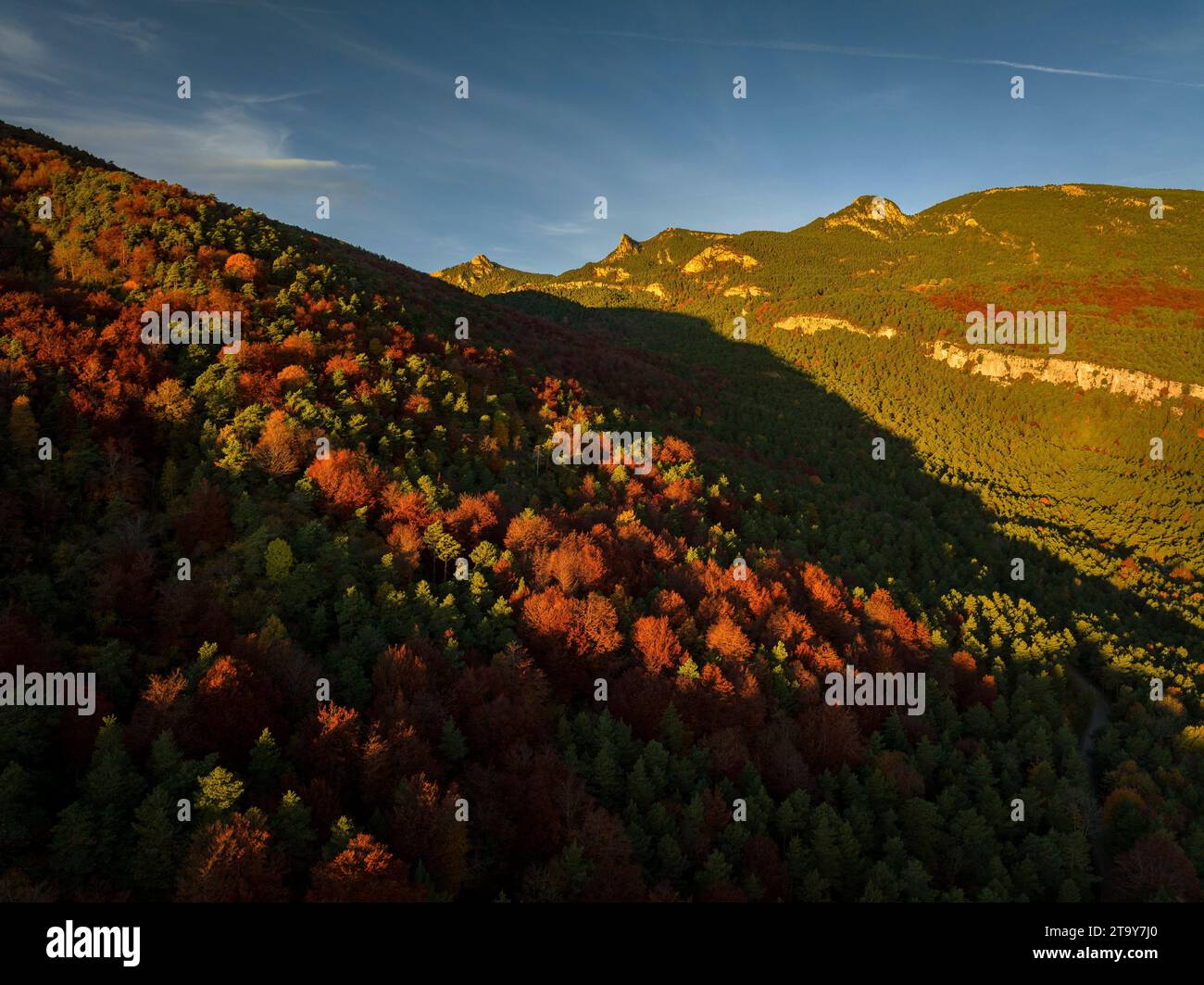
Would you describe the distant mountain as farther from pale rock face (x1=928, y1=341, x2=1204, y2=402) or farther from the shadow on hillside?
the shadow on hillside

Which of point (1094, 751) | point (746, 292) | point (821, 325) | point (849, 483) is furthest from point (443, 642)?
point (746, 292)

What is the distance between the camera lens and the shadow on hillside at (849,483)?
4912 cm

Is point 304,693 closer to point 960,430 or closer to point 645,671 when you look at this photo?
point 645,671

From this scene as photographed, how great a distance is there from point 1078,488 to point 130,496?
113m

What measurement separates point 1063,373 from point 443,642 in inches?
5253

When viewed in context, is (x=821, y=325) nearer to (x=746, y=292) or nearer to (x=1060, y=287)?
(x=746, y=292)

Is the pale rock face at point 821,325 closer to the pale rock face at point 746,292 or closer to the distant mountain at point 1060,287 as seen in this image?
Result: the distant mountain at point 1060,287

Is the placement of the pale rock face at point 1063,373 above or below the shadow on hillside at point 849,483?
above

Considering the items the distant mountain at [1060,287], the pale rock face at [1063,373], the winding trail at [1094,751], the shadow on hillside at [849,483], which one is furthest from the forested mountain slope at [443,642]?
the distant mountain at [1060,287]

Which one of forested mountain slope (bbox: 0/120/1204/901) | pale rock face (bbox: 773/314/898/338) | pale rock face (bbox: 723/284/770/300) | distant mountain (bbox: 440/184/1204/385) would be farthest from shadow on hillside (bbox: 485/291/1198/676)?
pale rock face (bbox: 723/284/770/300)

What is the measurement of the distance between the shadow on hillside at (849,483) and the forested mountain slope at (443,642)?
2.79 feet

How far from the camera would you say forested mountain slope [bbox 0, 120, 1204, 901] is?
51.6 feet

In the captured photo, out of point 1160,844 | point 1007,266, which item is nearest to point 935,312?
point 1007,266

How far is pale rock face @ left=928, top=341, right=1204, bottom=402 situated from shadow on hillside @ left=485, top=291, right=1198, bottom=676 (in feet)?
137
